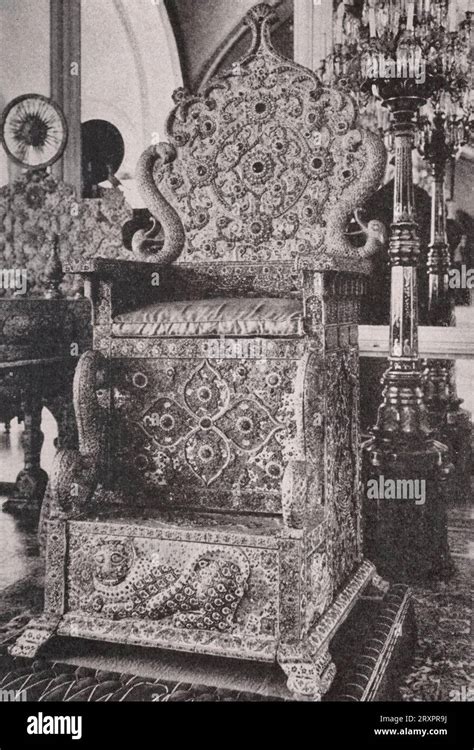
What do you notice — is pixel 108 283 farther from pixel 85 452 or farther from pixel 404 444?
pixel 404 444

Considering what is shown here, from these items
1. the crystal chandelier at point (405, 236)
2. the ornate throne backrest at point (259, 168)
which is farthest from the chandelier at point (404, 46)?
the ornate throne backrest at point (259, 168)

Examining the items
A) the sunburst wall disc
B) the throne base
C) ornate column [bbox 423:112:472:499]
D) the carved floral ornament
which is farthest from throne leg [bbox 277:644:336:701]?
the sunburst wall disc

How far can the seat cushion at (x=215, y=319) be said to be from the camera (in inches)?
96.8

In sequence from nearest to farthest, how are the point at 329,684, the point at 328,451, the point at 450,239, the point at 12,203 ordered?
1. the point at 329,684
2. the point at 328,451
3. the point at 12,203
4. the point at 450,239

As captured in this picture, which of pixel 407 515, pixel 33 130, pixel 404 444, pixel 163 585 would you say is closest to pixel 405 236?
pixel 404 444

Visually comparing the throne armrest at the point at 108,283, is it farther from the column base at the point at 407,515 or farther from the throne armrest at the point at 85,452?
the column base at the point at 407,515

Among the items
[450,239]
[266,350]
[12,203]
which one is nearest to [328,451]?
[266,350]

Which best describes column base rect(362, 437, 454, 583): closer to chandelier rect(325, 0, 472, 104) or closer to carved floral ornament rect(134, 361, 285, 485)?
carved floral ornament rect(134, 361, 285, 485)

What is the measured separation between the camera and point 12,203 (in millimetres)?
5000

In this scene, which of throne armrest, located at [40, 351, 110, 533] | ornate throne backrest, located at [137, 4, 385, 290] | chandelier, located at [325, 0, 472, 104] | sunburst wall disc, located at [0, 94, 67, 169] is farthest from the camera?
sunburst wall disc, located at [0, 94, 67, 169]

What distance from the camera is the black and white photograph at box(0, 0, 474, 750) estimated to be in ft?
7.34

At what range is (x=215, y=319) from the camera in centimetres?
252
